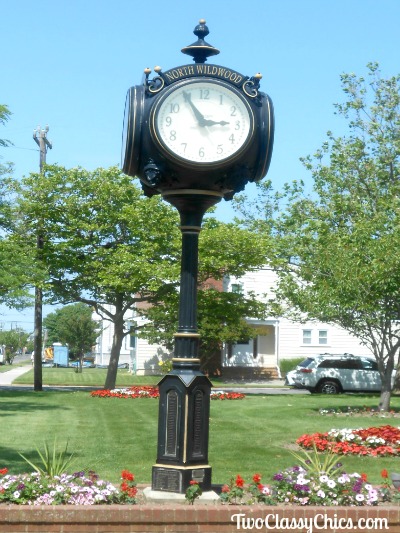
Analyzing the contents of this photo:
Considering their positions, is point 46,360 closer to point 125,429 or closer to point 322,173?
point 322,173

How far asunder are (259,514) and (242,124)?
11.0ft

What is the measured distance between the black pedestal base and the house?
4255cm

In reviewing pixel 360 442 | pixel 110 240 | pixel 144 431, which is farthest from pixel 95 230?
pixel 360 442

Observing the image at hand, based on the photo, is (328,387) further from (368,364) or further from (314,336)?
(314,336)

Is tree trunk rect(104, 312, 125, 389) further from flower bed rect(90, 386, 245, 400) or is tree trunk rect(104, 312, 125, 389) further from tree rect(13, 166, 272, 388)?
flower bed rect(90, 386, 245, 400)

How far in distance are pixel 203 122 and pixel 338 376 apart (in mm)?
28896

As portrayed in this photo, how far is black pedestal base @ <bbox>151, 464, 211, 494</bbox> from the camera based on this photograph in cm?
759

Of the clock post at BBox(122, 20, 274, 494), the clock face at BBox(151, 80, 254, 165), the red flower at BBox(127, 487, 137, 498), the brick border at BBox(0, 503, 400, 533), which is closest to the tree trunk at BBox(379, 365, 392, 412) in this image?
the clock post at BBox(122, 20, 274, 494)

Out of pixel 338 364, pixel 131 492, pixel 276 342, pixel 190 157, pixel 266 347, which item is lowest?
pixel 131 492

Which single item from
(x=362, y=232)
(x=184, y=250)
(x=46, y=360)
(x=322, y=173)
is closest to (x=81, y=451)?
(x=184, y=250)

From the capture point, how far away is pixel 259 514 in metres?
6.77

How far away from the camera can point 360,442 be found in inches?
522

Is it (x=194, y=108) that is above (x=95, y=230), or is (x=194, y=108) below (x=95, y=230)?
below

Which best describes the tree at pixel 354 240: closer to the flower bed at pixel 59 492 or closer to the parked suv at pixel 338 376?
the parked suv at pixel 338 376
